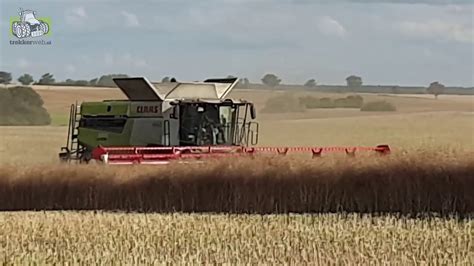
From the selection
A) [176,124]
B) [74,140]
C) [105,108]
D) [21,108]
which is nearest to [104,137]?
[105,108]

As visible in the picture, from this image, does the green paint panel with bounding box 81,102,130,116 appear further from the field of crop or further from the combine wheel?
the field of crop

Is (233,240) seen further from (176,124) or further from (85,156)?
(85,156)

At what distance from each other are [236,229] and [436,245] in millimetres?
2282

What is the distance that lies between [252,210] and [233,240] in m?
3.54

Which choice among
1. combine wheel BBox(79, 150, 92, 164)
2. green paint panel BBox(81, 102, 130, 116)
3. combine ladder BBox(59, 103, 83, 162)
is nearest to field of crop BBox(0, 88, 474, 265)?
combine wheel BBox(79, 150, 92, 164)

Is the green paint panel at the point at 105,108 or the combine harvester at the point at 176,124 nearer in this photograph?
the combine harvester at the point at 176,124

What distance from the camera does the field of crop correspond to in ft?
29.4

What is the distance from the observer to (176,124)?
14.9 meters

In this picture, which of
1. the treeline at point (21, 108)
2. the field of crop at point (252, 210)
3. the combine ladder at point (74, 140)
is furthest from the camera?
the treeline at point (21, 108)

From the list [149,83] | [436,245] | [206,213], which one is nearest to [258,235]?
[436,245]

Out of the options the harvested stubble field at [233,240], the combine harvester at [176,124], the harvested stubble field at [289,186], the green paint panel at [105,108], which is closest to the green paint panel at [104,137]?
the combine harvester at [176,124]

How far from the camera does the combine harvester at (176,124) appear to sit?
1455 centimetres

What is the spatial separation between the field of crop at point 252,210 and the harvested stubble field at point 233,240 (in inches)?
0.5

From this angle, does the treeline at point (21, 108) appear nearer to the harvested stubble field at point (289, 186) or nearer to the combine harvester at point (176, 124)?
the combine harvester at point (176, 124)
